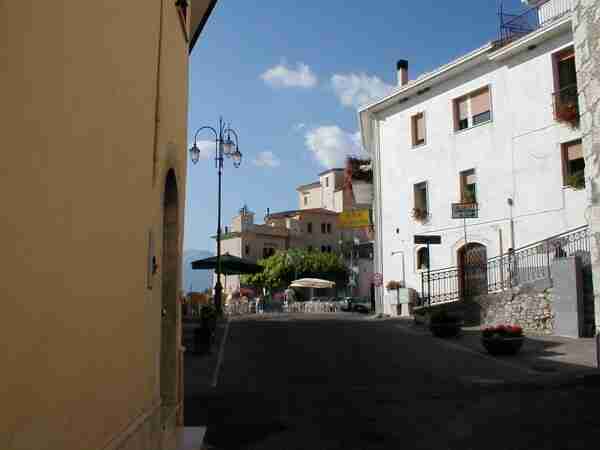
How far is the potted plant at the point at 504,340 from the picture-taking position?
12719 millimetres

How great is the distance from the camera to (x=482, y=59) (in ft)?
76.3

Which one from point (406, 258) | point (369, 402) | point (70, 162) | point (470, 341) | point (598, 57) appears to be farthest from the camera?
point (406, 258)

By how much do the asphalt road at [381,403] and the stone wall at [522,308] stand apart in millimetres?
3970

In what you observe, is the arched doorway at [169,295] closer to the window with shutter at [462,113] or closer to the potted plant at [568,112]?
the potted plant at [568,112]

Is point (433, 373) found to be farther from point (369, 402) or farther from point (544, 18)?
point (544, 18)

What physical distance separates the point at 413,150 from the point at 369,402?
19416 millimetres

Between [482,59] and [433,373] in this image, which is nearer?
[433,373]

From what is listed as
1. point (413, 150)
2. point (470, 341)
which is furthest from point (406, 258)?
point (470, 341)

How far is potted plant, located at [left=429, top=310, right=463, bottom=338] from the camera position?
16078 mm

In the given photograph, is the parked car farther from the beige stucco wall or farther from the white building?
the beige stucco wall

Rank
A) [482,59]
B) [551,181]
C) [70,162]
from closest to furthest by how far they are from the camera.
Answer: [70,162] → [551,181] → [482,59]

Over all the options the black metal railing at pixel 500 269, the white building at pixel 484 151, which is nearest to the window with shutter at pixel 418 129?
the white building at pixel 484 151

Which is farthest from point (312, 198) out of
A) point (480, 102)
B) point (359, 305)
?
point (480, 102)

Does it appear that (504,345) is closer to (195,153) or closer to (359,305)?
(195,153)
